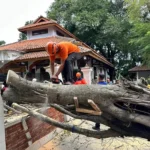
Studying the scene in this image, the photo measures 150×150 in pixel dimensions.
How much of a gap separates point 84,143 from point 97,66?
15.8 metres

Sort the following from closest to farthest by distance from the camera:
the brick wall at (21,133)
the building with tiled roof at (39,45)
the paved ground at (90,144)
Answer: the brick wall at (21,133), the paved ground at (90,144), the building with tiled roof at (39,45)

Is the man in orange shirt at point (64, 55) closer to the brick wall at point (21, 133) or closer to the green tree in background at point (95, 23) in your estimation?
the brick wall at point (21, 133)

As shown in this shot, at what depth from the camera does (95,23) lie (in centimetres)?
2417

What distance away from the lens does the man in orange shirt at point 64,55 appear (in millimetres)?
5020

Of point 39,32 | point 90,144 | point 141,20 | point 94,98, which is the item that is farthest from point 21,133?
point 141,20

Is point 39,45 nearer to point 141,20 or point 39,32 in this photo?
point 39,32

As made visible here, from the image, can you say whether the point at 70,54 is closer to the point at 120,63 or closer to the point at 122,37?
the point at 122,37

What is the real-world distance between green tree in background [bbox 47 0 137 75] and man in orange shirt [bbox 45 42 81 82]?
18.9 meters

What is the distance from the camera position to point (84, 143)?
24.7 feet

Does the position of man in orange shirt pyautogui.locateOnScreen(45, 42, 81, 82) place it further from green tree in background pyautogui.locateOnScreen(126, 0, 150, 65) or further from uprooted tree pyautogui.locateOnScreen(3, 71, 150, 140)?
green tree in background pyautogui.locateOnScreen(126, 0, 150, 65)

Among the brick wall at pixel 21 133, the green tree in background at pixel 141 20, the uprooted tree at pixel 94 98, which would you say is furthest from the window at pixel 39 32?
the uprooted tree at pixel 94 98

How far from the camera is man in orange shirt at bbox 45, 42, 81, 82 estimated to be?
198 inches

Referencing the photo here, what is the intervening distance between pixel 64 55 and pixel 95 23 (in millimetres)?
19647

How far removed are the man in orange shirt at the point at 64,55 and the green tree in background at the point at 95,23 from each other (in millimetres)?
18881
